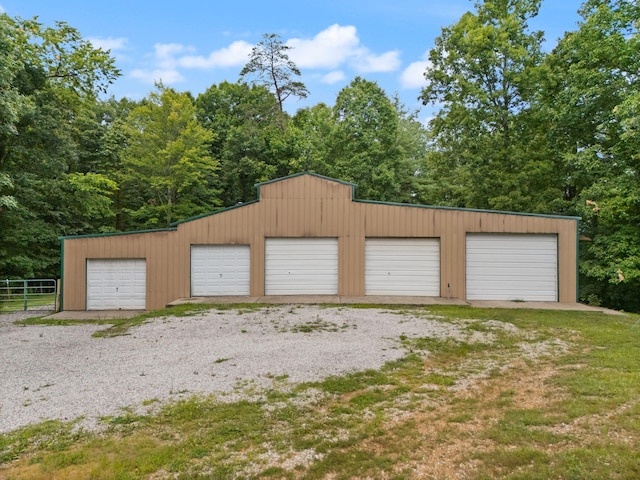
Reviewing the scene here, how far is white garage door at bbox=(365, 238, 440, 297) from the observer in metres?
12.6

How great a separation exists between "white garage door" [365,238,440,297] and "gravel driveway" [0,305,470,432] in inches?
126

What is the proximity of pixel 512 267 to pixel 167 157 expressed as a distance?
62.2 ft

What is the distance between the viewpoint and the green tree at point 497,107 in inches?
703

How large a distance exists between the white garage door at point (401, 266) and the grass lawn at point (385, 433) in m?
7.24

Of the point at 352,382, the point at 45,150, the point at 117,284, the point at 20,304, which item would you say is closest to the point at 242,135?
the point at 45,150

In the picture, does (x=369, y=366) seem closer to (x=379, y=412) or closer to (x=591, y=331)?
(x=379, y=412)

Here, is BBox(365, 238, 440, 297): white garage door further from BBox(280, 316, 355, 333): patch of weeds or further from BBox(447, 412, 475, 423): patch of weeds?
BBox(447, 412, 475, 423): patch of weeds

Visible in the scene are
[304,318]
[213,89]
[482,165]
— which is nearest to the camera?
[304,318]

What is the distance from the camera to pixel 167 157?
22516 mm

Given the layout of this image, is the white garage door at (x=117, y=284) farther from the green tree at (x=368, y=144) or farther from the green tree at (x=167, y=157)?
the green tree at (x=368, y=144)

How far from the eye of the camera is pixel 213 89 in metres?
27.5

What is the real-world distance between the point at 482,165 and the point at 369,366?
53.4 feet

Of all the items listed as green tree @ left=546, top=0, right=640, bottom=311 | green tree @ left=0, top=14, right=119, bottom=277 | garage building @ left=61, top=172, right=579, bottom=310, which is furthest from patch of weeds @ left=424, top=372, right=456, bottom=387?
green tree @ left=0, top=14, right=119, bottom=277

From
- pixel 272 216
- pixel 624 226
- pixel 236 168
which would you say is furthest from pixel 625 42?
pixel 236 168
